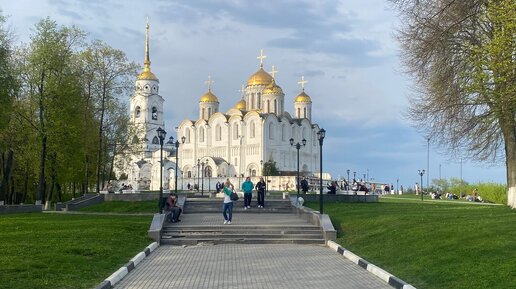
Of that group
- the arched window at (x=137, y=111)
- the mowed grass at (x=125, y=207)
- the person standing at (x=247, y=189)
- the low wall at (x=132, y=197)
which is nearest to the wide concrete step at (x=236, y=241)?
the person standing at (x=247, y=189)

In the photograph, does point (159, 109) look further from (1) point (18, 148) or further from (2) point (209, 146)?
(1) point (18, 148)

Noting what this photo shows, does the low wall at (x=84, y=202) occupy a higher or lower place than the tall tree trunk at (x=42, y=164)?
lower

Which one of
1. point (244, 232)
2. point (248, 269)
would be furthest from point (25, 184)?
point (248, 269)

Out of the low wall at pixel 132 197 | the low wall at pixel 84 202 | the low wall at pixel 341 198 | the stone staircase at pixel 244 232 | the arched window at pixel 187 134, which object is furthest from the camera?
the arched window at pixel 187 134

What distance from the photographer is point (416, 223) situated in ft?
57.2

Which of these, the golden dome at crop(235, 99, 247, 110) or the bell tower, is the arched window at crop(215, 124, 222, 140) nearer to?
the golden dome at crop(235, 99, 247, 110)

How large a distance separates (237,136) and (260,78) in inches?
388

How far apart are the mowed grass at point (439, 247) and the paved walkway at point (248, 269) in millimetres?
736

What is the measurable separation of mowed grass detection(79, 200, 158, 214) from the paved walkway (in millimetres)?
14048

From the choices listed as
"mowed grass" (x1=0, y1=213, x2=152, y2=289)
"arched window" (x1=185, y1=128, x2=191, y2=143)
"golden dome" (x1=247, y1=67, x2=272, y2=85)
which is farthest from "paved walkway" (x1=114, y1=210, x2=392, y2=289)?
"arched window" (x1=185, y1=128, x2=191, y2=143)

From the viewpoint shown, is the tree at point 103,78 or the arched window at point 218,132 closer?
the tree at point 103,78

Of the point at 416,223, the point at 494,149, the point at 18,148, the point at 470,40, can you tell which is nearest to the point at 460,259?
the point at 416,223

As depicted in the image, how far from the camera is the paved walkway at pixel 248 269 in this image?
11.0m

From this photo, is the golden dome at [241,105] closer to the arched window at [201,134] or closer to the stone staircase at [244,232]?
the arched window at [201,134]
